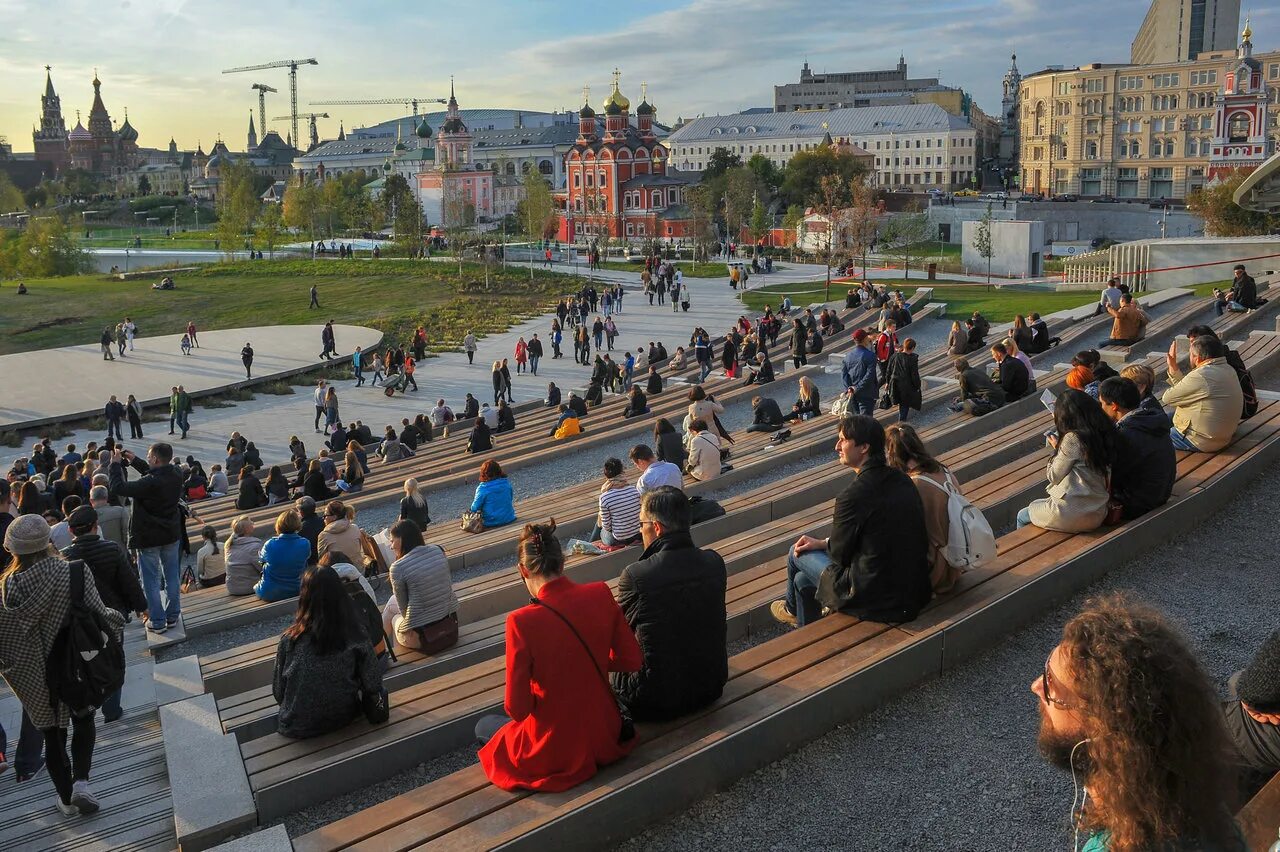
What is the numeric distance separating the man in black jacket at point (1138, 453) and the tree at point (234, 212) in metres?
82.4

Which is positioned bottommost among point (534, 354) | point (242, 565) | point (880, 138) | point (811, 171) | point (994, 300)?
point (242, 565)

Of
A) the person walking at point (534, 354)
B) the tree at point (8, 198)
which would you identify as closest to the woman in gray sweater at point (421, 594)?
the person walking at point (534, 354)

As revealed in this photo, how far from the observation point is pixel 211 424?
2817cm

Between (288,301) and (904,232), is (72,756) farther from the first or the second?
(904,232)

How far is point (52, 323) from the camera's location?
5025 centimetres

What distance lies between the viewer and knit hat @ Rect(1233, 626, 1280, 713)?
362cm

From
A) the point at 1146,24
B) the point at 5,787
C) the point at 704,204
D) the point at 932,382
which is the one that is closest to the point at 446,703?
the point at 5,787

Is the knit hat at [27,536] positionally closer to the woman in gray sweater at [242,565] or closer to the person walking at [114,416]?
the woman in gray sweater at [242,565]

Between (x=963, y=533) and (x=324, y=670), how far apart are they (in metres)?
3.48

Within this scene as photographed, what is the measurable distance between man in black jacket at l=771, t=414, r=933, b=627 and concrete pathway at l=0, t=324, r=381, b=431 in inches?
1089

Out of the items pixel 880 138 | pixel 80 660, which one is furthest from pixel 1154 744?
pixel 880 138

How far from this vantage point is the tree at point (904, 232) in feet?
230

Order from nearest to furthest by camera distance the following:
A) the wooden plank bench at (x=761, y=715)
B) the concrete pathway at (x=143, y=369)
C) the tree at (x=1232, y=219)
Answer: the wooden plank bench at (x=761, y=715)
the concrete pathway at (x=143, y=369)
the tree at (x=1232, y=219)

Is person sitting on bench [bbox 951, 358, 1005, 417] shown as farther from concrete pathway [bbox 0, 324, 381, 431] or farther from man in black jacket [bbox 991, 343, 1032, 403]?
concrete pathway [bbox 0, 324, 381, 431]
